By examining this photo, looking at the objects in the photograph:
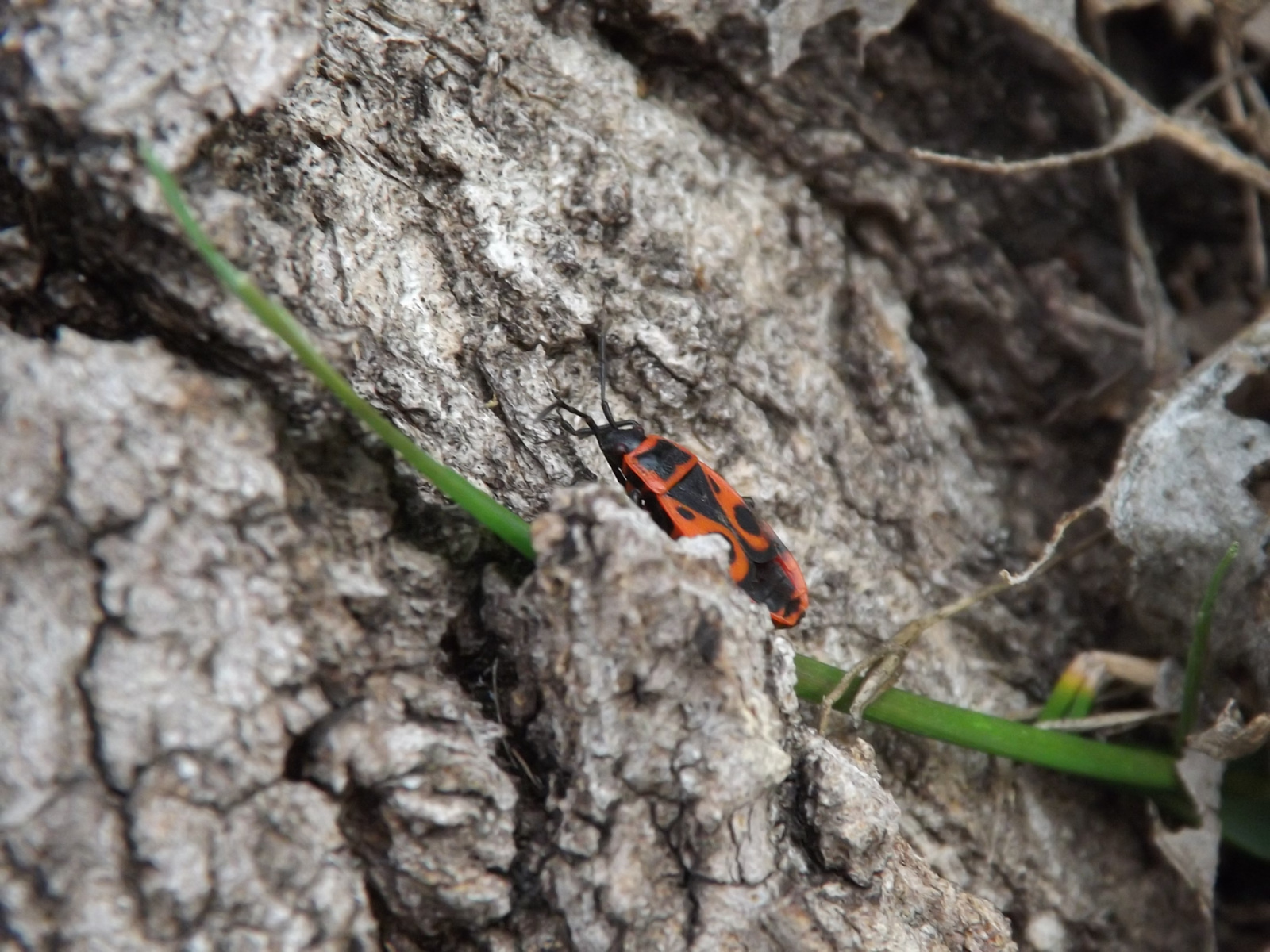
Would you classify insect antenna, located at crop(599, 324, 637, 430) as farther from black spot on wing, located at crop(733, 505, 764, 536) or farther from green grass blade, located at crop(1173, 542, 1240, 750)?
green grass blade, located at crop(1173, 542, 1240, 750)

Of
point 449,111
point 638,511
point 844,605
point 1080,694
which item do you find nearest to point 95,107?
point 449,111

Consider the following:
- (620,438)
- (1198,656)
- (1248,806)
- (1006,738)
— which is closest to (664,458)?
(620,438)

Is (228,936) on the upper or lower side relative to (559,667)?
lower

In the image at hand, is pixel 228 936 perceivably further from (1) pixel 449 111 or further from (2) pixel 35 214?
(1) pixel 449 111

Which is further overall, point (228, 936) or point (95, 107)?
point (95, 107)

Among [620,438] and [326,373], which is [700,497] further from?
[326,373]

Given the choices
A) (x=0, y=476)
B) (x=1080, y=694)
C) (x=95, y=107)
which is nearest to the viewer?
(x=0, y=476)

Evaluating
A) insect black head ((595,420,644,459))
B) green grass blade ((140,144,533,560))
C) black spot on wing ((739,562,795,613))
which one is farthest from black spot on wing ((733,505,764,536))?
green grass blade ((140,144,533,560))
